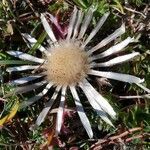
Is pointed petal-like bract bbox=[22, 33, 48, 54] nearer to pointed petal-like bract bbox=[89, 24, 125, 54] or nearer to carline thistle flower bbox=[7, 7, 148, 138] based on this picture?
carline thistle flower bbox=[7, 7, 148, 138]

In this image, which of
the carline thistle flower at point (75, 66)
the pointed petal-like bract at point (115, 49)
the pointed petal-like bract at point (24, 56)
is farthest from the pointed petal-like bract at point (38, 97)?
the pointed petal-like bract at point (115, 49)

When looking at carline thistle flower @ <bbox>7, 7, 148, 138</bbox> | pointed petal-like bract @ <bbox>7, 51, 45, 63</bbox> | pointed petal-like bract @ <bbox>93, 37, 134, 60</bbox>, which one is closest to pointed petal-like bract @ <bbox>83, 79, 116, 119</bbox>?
carline thistle flower @ <bbox>7, 7, 148, 138</bbox>

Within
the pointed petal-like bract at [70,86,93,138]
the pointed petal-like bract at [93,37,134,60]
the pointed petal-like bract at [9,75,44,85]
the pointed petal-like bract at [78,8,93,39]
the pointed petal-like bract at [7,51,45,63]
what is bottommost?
the pointed petal-like bract at [70,86,93,138]

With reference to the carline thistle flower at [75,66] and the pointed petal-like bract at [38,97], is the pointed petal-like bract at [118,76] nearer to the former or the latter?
Answer: the carline thistle flower at [75,66]

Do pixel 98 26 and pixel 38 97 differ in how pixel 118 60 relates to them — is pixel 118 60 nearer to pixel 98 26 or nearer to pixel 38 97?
pixel 98 26

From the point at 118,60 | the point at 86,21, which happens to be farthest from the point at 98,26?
→ the point at 118,60

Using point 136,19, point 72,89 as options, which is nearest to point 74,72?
point 72,89

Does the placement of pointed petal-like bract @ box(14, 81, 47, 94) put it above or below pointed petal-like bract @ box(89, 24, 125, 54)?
below

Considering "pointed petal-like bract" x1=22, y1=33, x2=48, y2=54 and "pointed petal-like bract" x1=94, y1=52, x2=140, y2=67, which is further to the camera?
"pointed petal-like bract" x1=22, y1=33, x2=48, y2=54
